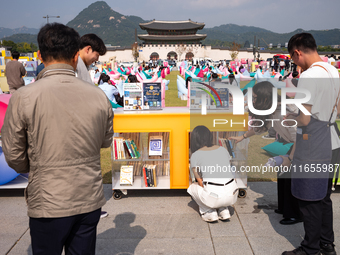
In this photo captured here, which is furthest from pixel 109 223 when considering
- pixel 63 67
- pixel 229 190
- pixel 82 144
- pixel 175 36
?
pixel 175 36

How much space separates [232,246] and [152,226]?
34.2 inches

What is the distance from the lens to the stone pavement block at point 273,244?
2777mm

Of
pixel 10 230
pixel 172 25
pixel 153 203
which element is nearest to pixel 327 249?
pixel 153 203

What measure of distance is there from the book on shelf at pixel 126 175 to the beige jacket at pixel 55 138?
224 cm

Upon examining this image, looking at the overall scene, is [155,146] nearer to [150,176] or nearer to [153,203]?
[150,176]

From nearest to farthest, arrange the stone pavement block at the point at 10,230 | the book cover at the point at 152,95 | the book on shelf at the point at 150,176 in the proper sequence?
the stone pavement block at the point at 10,230 < the book on shelf at the point at 150,176 < the book cover at the point at 152,95

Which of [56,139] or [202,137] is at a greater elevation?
[56,139]

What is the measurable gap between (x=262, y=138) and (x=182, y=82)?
Result: 19.0ft

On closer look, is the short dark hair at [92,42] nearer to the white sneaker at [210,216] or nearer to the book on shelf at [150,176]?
the book on shelf at [150,176]

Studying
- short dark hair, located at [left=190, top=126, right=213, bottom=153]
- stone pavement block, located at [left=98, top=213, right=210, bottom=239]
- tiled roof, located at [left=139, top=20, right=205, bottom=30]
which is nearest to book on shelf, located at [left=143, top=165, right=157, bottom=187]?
Answer: stone pavement block, located at [left=98, top=213, right=210, bottom=239]

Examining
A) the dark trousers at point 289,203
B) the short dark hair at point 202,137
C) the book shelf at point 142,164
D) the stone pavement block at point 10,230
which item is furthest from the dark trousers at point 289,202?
the stone pavement block at point 10,230

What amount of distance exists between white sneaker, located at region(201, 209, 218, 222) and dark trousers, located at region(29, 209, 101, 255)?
1.78m

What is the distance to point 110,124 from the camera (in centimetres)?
182

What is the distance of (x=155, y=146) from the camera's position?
13.0 feet
